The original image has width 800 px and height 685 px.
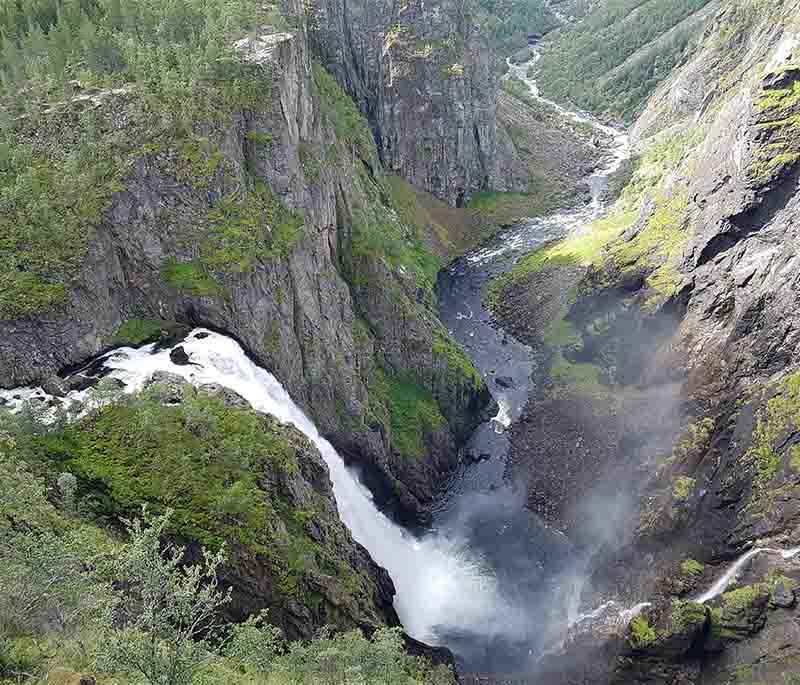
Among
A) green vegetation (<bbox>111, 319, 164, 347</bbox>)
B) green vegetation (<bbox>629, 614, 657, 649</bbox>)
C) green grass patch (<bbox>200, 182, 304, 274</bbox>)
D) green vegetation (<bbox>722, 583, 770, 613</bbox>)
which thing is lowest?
green vegetation (<bbox>629, 614, 657, 649</bbox>)

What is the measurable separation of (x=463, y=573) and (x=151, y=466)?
29.3 m

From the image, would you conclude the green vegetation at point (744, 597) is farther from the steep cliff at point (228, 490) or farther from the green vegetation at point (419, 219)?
the green vegetation at point (419, 219)

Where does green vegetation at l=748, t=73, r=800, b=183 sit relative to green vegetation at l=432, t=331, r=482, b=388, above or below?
above

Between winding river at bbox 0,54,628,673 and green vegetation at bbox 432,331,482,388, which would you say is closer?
winding river at bbox 0,54,628,673

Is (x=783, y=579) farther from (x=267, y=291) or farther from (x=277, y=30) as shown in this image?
(x=277, y=30)

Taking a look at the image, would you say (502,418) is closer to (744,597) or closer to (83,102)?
(744,597)

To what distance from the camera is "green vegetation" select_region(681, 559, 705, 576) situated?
4669 cm

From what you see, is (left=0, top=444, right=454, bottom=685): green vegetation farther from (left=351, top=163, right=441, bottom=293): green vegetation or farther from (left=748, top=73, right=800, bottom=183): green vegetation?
(left=748, top=73, right=800, bottom=183): green vegetation

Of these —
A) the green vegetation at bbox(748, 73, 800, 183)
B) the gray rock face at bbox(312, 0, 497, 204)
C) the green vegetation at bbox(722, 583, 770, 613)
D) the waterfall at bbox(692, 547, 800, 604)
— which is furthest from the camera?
the gray rock face at bbox(312, 0, 497, 204)

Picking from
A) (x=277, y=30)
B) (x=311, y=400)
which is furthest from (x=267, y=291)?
(x=277, y=30)

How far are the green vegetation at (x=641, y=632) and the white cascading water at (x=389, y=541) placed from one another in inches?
330

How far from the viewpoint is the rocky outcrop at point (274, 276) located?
139 feet

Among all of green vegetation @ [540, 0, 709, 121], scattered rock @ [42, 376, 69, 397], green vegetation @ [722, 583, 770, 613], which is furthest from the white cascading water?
green vegetation @ [540, 0, 709, 121]

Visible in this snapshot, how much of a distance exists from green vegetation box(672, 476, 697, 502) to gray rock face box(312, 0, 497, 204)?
7407 centimetres
